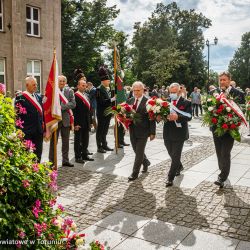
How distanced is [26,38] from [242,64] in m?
59.8

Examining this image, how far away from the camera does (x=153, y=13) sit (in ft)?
188

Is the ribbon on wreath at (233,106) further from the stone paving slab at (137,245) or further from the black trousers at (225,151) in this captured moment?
the stone paving slab at (137,245)

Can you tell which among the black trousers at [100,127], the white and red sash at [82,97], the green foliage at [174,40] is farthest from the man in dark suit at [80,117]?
the green foliage at [174,40]

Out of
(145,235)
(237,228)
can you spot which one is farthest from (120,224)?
(237,228)

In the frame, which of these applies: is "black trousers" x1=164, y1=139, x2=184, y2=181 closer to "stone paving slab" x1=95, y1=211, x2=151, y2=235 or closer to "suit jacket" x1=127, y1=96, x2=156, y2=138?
"suit jacket" x1=127, y1=96, x2=156, y2=138

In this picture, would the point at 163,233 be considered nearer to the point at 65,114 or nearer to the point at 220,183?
the point at 220,183

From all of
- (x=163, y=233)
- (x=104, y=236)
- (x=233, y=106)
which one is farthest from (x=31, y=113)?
(x=233, y=106)

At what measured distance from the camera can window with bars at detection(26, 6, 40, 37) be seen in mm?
22062

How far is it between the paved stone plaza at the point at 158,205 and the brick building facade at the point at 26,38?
13813 mm

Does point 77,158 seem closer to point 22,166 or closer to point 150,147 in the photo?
point 150,147

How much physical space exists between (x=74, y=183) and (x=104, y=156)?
277 cm

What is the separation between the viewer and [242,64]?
236ft

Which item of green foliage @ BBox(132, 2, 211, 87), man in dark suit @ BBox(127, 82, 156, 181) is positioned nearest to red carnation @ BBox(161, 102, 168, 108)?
man in dark suit @ BBox(127, 82, 156, 181)

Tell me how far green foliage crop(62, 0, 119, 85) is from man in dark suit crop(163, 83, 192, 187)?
2921 centimetres
